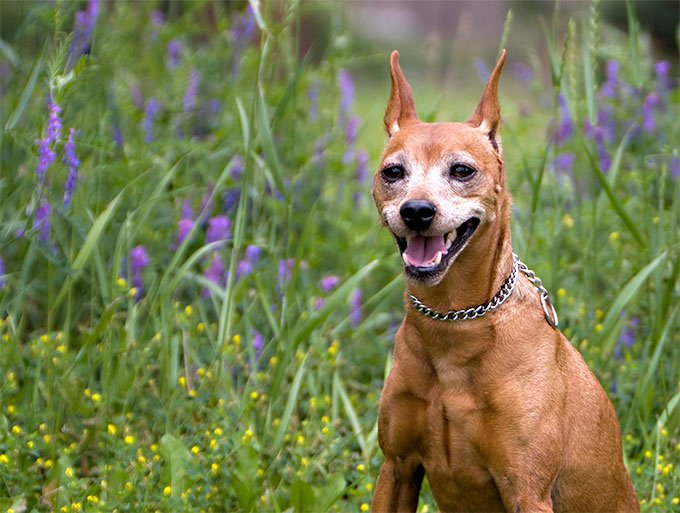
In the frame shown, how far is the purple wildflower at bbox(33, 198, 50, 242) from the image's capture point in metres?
4.21

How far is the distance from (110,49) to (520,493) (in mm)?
3272

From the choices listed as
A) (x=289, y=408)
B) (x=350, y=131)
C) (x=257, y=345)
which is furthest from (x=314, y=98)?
(x=289, y=408)

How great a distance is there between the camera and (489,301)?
3.45m

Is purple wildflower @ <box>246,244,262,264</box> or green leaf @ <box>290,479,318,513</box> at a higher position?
purple wildflower @ <box>246,244,262,264</box>

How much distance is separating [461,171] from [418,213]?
0.82 ft

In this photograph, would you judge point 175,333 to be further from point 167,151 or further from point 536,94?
point 536,94

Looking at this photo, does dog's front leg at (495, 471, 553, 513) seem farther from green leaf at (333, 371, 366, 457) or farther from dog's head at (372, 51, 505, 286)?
green leaf at (333, 371, 366, 457)

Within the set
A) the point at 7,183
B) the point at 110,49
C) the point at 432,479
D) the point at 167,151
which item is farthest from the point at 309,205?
the point at 432,479

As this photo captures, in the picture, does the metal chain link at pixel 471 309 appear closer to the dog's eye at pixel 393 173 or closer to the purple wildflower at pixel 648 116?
the dog's eye at pixel 393 173

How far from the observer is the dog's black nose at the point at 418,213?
320 centimetres

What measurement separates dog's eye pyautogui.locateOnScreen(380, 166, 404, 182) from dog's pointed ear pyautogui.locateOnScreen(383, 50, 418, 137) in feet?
0.73

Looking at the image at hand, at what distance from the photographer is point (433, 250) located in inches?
129

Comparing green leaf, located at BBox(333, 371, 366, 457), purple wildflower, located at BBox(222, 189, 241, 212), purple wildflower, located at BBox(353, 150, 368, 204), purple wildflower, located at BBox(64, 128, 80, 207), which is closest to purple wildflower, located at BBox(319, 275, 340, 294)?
green leaf, located at BBox(333, 371, 366, 457)

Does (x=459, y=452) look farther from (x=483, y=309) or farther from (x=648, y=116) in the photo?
(x=648, y=116)
